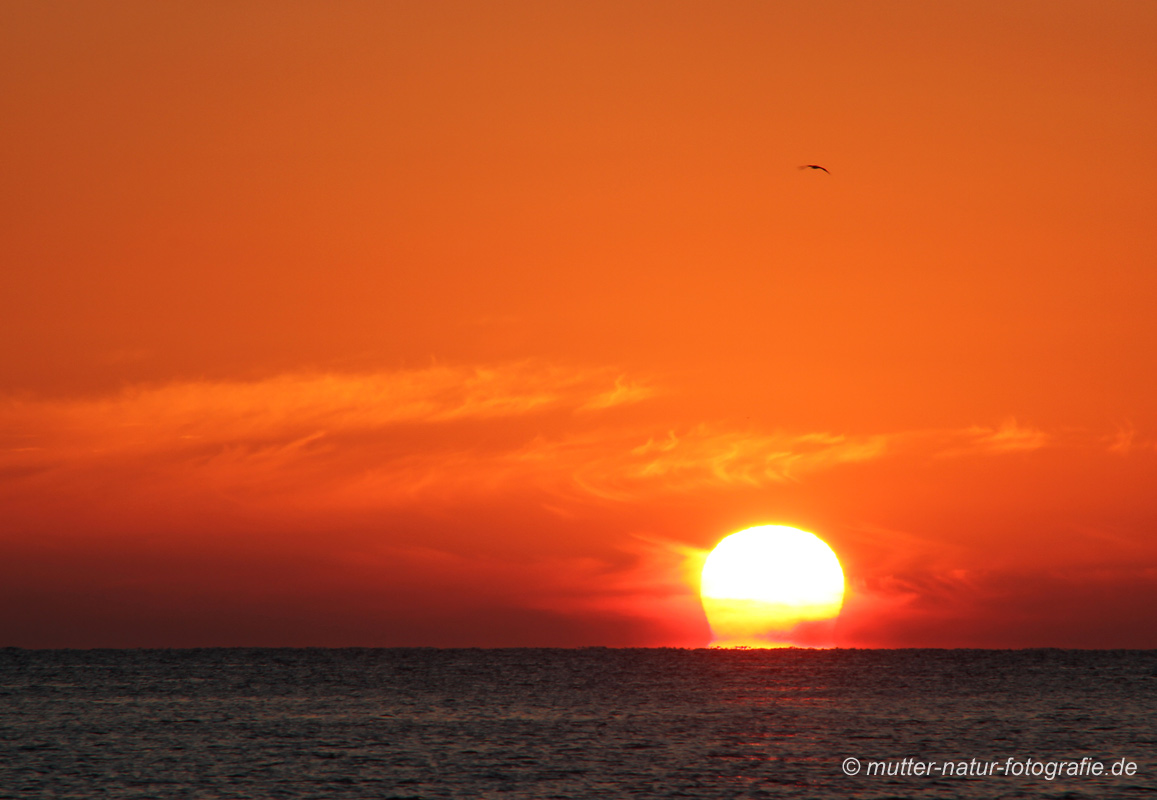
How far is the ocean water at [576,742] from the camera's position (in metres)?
62.1

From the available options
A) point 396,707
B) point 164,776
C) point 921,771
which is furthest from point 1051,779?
point 396,707

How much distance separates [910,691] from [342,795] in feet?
336

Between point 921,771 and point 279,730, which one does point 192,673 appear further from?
point 921,771

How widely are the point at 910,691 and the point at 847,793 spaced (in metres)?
92.8

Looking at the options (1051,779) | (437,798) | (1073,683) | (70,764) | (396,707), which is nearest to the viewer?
(437,798)

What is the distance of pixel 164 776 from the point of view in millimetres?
66188

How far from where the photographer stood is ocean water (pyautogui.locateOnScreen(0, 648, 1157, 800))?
62.1 m

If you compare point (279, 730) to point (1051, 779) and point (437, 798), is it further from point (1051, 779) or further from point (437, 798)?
point (1051, 779)

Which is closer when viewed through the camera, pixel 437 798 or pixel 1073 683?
pixel 437 798

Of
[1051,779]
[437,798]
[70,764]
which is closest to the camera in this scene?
[437,798]

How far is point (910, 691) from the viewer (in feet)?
483

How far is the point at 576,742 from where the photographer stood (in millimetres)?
83125

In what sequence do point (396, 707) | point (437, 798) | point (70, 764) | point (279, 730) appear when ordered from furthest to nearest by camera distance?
point (396, 707) < point (279, 730) < point (70, 764) < point (437, 798)

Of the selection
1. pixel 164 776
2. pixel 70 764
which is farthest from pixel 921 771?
pixel 70 764
